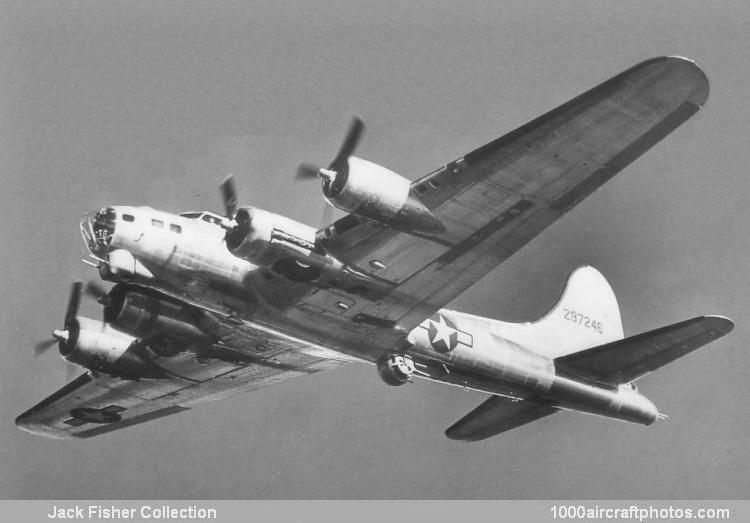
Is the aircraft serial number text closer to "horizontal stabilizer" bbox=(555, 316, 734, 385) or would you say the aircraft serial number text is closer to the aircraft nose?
"horizontal stabilizer" bbox=(555, 316, 734, 385)

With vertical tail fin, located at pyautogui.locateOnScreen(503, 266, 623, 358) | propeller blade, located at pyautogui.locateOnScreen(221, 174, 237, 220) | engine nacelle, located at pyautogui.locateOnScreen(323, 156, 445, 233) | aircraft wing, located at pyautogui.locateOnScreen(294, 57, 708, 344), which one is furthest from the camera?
vertical tail fin, located at pyautogui.locateOnScreen(503, 266, 623, 358)

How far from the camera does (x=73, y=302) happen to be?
18.9 meters

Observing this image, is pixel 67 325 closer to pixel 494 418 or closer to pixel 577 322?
A: pixel 494 418

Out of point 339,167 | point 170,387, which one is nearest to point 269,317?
point 339,167

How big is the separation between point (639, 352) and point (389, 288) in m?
6.25

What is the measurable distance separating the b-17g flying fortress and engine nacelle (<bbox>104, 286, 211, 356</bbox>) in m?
0.03

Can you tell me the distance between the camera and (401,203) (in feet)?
47.5

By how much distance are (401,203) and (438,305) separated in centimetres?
342

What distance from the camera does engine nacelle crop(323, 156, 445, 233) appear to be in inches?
552

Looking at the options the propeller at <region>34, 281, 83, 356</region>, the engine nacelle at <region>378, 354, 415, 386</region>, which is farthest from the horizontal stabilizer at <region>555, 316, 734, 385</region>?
the propeller at <region>34, 281, 83, 356</region>

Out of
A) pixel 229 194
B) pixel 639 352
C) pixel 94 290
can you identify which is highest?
pixel 229 194

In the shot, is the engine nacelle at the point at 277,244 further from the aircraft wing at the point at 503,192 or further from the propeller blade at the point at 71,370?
the propeller blade at the point at 71,370

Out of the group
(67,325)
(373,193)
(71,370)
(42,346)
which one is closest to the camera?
(373,193)
